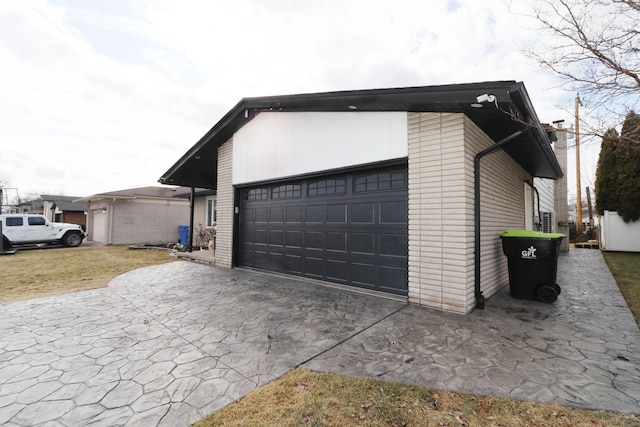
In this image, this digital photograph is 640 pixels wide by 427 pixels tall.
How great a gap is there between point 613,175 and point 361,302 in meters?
16.5

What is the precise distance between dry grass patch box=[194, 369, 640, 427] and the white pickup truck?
17201 millimetres

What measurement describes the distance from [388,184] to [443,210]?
116 cm

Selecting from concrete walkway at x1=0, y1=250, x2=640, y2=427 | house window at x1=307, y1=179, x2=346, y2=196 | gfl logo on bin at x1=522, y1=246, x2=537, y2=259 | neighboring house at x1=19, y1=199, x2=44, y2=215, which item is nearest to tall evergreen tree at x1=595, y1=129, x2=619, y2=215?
concrete walkway at x1=0, y1=250, x2=640, y2=427

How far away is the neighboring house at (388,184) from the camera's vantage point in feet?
13.4

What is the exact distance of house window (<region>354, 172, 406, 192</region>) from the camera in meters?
4.84

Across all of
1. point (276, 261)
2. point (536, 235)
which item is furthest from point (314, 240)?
point (536, 235)

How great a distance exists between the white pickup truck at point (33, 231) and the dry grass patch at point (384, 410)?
1720 centimetres

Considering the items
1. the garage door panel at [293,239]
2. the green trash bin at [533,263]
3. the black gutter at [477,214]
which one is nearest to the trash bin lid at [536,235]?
the green trash bin at [533,263]

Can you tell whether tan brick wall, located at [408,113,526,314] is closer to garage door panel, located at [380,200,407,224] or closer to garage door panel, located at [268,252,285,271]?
garage door panel, located at [380,200,407,224]

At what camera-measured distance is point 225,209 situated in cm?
820

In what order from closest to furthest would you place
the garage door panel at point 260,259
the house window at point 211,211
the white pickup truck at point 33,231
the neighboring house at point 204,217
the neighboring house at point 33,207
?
the garage door panel at point 260,259 → the white pickup truck at point 33,231 → the neighboring house at point 204,217 → the house window at point 211,211 → the neighboring house at point 33,207

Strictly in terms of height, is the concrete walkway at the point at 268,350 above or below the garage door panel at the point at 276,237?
below

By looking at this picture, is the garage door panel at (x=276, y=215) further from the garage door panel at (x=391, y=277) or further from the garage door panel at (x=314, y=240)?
the garage door panel at (x=391, y=277)

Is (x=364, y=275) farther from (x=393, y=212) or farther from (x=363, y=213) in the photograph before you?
(x=393, y=212)
